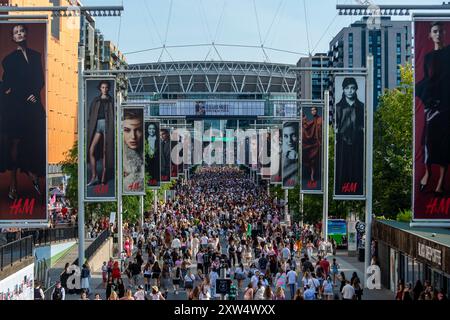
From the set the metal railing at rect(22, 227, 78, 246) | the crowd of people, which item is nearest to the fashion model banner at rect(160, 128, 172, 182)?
the crowd of people

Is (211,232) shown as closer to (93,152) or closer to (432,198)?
(93,152)

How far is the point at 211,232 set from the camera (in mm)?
38531

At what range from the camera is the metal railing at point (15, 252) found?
69.0ft

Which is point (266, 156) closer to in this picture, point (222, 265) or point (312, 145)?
point (312, 145)

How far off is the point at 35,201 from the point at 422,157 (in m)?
8.34

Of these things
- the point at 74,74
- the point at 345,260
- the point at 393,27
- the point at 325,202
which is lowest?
the point at 345,260

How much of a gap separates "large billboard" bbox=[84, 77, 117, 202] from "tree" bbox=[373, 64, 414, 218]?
2156 cm

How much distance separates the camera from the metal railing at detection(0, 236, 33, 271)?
21.0 m

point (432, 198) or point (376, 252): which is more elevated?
point (432, 198)

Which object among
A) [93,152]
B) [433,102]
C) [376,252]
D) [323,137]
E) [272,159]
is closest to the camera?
[433,102]

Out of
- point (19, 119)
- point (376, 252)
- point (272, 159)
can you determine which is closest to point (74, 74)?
point (272, 159)

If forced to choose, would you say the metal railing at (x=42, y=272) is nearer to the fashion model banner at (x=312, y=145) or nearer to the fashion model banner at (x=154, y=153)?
the fashion model banner at (x=312, y=145)

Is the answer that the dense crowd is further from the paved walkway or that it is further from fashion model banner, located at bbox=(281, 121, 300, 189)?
fashion model banner, located at bbox=(281, 121, 300, 189)

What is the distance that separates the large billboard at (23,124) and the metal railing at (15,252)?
3.35 meters
